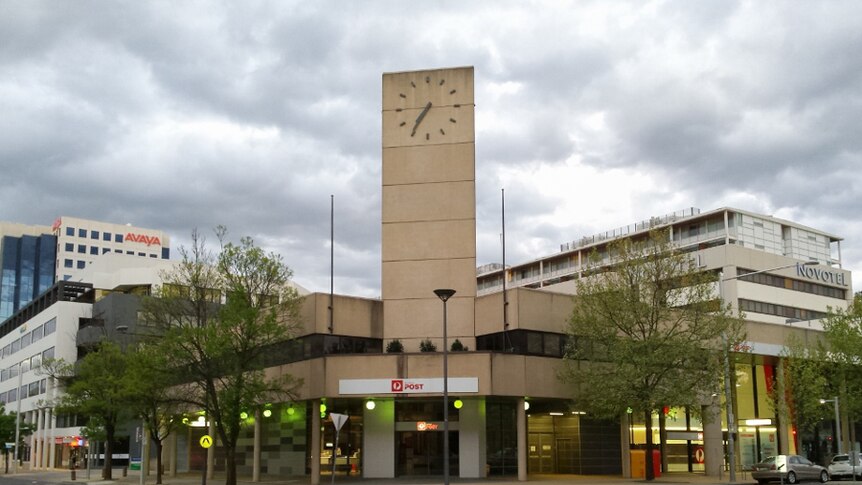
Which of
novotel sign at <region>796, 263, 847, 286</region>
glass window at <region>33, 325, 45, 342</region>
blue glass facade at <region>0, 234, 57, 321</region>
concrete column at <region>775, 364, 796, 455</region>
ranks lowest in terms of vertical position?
concrete column at <region>775, 364, 796, 455</region>

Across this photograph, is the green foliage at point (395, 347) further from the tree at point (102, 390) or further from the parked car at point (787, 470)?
the parked car at point (787, 470)

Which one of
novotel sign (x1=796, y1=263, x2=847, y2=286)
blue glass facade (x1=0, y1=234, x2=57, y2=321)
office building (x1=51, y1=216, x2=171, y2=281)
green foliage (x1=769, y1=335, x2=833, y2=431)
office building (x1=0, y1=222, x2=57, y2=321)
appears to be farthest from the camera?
office building (x1=0, y1=222, x2=57, y2=321)

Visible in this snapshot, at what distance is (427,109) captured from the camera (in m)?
47.5

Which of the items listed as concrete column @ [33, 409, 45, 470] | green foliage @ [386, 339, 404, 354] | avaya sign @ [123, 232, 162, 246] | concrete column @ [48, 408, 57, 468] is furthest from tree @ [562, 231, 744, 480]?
avaya sign @ [123, 232, 162, 246]

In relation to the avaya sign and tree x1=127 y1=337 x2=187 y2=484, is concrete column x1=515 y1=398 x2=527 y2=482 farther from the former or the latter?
the avaya sign

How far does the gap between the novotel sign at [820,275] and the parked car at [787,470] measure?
63305 millimetres

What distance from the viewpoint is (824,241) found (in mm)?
121562

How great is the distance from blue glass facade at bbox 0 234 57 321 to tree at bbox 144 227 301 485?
152559 millimetres

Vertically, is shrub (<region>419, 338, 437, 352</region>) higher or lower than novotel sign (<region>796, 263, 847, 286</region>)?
lower

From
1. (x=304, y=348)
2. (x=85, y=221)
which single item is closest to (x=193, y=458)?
(x=304, y=348)

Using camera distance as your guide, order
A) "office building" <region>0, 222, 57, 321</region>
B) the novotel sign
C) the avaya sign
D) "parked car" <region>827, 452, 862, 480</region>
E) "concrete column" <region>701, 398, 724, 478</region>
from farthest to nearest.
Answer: "office building" <region>0, 222, 57, 321</region> < the avaya sign < the novotel sign < "concrete column" <region>701, 398, 724, 478</region> < "parked car" <region>827, 452, 862, 480</region>

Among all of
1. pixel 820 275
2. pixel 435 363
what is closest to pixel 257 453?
pixel 435 363

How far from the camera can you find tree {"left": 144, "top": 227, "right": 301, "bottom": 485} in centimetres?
4028

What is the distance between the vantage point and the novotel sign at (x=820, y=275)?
105m
